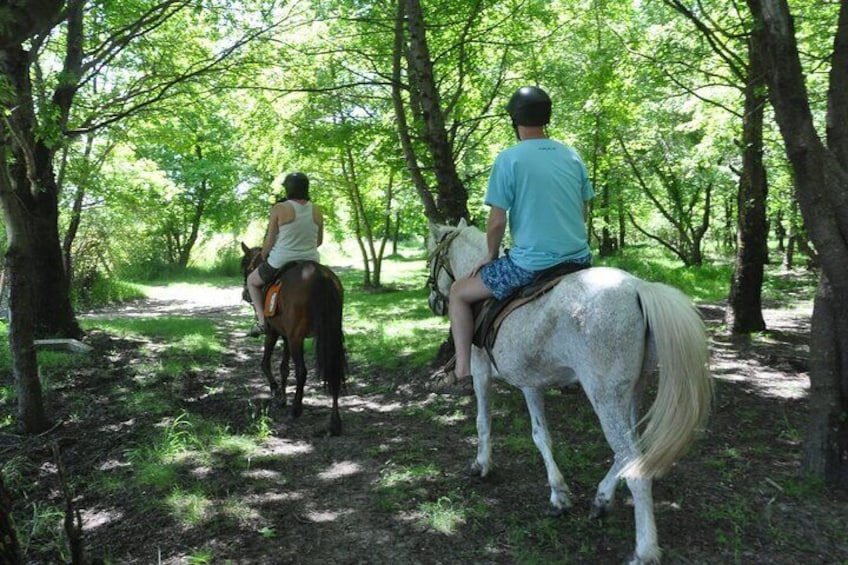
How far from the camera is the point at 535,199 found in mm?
3607

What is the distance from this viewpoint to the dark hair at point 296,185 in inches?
251

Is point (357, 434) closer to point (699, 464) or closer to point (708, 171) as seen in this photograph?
point (699, 464)

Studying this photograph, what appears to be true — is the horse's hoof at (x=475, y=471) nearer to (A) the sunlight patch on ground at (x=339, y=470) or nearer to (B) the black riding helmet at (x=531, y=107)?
(A) the sunlight patch on ground at (x=339, y=470)

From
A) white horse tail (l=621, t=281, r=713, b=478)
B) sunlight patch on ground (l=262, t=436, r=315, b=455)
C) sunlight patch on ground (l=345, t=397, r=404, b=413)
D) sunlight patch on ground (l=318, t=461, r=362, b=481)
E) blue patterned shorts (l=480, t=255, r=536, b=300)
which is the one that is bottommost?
sunlight patch on ground (l=345, t=397, r=404, b=413)

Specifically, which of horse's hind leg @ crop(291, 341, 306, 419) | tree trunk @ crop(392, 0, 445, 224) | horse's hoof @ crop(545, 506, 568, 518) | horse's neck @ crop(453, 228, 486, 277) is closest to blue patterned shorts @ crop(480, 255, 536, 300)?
horse's neck @ crop(453, 228, 486, 277)

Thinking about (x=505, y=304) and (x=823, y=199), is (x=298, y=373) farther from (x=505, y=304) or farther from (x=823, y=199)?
(x=823, y=199)

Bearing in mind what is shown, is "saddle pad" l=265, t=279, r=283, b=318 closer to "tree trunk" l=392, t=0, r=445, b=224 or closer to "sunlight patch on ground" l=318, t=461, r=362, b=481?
"sunlight patch on ground" l=318, t=461, r=362, b=481

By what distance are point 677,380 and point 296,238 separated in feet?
15.0

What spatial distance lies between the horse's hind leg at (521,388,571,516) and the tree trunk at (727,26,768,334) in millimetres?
5926

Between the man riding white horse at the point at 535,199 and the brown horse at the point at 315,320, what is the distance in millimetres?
2685

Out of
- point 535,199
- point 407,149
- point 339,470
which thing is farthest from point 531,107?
point 407,149

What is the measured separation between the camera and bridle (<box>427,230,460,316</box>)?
15.8 feet

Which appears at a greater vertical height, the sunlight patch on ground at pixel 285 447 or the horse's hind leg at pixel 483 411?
the horse's hind leg at pixel 483 411

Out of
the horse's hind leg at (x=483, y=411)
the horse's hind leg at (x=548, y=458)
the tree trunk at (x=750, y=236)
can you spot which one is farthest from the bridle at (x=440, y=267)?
the tree trunk at (x=750, y=236)
